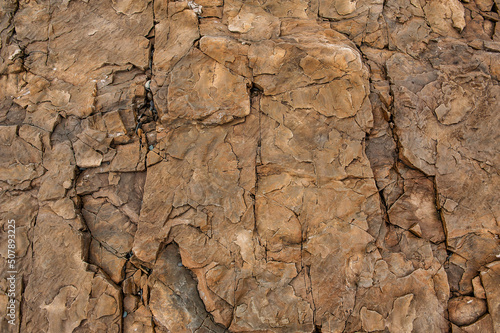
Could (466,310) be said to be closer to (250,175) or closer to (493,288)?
(493,288)

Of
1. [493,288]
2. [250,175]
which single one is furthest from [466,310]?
[250,175]

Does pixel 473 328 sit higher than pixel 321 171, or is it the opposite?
pixel 321 171

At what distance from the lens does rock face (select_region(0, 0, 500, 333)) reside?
2807 mm

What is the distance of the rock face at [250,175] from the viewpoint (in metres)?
2.81

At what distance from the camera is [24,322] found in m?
2.85

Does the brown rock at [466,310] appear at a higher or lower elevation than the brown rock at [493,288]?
lower

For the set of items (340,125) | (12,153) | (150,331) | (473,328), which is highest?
(340,125)

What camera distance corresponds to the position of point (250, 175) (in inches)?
117

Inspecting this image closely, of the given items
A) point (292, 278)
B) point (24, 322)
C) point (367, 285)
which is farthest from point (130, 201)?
point (367, 285)

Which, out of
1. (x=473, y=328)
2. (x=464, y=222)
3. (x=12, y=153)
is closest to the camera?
(x=473, y=328)

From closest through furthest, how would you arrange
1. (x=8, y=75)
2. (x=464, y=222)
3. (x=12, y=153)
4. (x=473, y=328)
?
1. (x=473, y=328)
2. (x=464, y=222)
3. (x=12, y=153)
4. (x=8, y=75)

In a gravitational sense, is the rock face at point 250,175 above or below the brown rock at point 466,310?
above

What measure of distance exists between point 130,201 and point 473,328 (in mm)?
3265

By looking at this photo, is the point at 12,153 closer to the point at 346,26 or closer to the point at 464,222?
the point at 346,26
